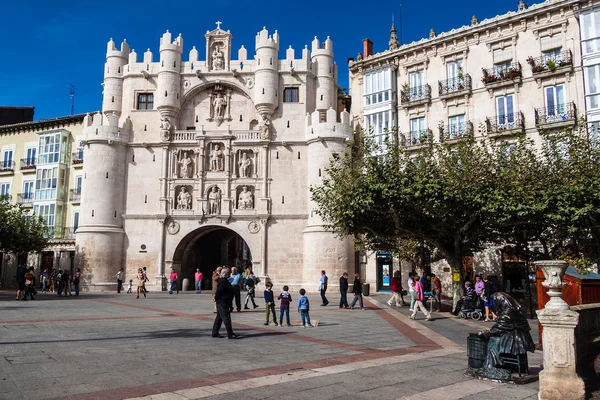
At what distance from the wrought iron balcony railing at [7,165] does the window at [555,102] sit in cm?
4733

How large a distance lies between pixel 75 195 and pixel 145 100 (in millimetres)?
12049

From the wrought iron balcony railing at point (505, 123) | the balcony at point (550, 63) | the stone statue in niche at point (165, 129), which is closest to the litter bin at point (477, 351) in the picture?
the wrought iron balcony railing at point (505, 123)

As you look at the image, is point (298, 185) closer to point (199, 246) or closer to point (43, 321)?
point (199, 246)

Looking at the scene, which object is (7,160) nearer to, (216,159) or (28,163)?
(28,163)

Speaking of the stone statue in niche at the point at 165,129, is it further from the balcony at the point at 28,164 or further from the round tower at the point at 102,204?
the balcony at the point at 28,164

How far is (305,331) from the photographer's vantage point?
15.1 m

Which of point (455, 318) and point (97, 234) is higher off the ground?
point (97, 234)

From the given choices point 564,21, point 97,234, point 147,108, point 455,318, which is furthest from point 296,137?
point 455,318

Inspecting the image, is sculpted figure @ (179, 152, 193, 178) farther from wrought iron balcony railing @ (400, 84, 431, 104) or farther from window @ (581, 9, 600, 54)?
window @ (581, 9, 600, 54)

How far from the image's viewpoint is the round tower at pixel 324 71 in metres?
41.8

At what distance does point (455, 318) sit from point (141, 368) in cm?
1416

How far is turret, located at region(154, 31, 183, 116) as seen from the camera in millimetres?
40562

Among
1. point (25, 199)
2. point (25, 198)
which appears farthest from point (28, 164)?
point (25, 199)

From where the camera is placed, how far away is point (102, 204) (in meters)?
39.1
